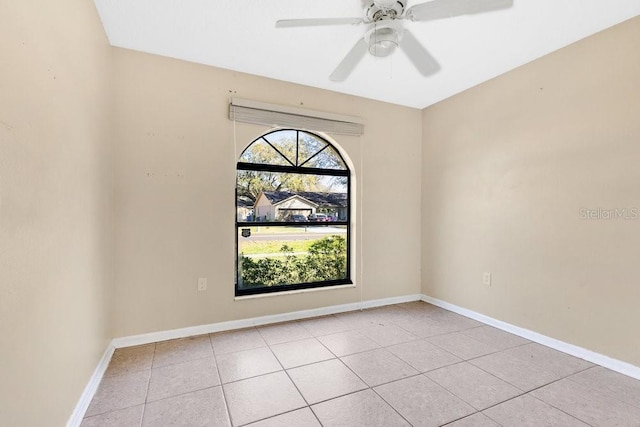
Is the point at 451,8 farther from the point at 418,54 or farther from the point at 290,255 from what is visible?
the point at 290,255

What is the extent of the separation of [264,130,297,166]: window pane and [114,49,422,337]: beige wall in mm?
217

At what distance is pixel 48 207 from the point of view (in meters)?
1.28

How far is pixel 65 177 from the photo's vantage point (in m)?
1.47

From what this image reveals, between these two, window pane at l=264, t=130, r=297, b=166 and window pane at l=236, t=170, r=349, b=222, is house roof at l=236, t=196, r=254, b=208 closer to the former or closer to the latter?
window pane at l=236, t=170, r=349, b=222

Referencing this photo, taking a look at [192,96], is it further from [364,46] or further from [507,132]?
[507,132]

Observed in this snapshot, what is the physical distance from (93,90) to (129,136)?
584 mm

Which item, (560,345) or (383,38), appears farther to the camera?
(560,345)

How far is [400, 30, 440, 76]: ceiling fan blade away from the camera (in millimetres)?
1856

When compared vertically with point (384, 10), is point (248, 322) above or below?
below

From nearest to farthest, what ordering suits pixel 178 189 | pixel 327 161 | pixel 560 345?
pixel 560 345, pixel 178 189, pixel 327 161

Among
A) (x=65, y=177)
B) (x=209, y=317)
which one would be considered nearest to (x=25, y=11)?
(x=65, y=177)

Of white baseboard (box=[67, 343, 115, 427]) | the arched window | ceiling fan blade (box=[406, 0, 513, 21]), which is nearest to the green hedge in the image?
the arched window

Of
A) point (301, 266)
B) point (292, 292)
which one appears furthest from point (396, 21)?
point (292, 292)

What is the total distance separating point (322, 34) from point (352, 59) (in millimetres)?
422
